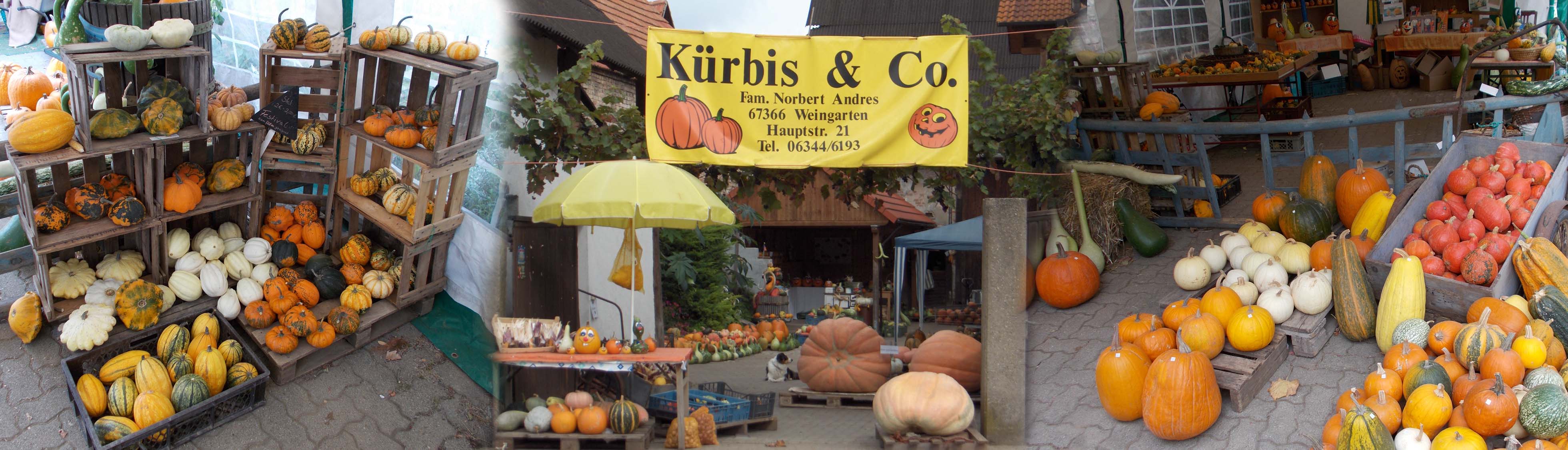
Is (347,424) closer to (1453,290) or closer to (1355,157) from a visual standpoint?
(1453,290)

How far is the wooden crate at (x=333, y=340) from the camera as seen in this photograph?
18.3ft

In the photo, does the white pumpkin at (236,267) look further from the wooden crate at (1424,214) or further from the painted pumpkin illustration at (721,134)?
the wooden crate at (1424,214)

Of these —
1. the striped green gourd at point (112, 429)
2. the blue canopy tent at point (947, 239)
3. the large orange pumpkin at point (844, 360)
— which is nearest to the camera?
the striped green gourd at point (112, 429)

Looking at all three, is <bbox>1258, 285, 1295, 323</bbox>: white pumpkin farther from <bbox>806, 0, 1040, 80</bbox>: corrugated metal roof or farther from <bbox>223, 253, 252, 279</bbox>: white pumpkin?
<bbox>223, 253, 252, 279</bbox>: white pumpkin

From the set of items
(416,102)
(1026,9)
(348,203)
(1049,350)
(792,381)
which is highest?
(1026,9)

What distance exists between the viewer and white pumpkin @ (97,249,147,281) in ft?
18.5

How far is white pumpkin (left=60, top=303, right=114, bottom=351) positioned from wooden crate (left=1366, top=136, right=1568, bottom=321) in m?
7.12

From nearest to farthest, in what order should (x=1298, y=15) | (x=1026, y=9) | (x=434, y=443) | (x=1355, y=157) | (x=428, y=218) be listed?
(x=434, y=443), (x=428, y=218), (x=1355, y=157), (x=1026, y=9), (x=1298, y=15)

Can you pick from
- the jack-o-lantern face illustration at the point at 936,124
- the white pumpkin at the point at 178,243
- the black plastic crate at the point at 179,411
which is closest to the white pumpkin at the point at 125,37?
the white pumpkin at the point at 178,243

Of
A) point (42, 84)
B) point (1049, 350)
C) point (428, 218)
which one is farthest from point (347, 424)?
point (1049, 350)

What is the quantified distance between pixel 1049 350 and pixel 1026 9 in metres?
3.30

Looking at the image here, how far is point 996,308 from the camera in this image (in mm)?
5461

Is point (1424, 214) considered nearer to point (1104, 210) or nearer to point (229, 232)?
point (1104, 210)

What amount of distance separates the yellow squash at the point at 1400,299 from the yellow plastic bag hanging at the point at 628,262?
4.27 metres
